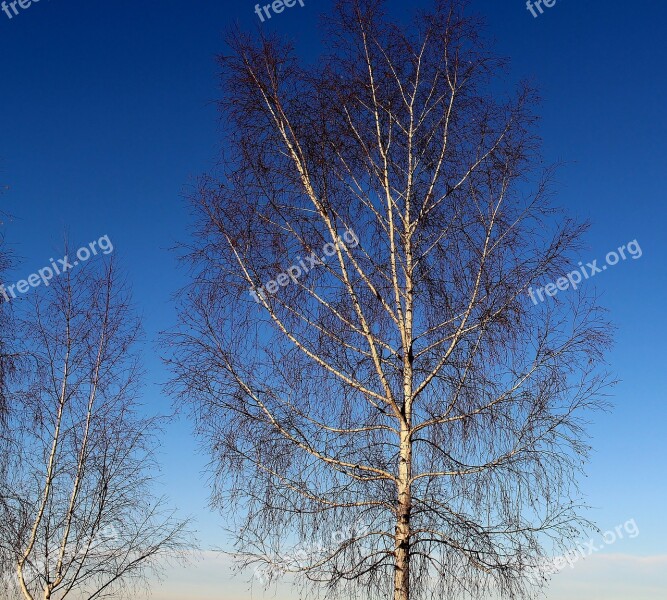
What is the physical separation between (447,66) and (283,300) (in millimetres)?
4034

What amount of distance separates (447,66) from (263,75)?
100 inches

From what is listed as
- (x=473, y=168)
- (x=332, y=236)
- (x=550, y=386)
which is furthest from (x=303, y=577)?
(x=473, y=168)

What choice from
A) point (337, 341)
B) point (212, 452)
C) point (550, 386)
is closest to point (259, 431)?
point (212, 452)

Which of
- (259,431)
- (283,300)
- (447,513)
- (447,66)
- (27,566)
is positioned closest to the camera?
(447,513)

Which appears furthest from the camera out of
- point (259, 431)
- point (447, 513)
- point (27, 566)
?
point (27, 566)

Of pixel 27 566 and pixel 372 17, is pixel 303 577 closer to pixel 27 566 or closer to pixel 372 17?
pixel 27 566

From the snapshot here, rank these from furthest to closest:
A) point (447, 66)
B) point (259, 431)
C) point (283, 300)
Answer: point (447, 66) < point (283, 300) < point (259, 431)

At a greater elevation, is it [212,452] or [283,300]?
[283,300]

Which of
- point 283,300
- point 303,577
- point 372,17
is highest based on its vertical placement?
point 372,17

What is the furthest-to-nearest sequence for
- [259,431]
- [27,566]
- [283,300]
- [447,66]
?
1. [27,566]
2. [447,66]
3. [283,300]
4. [259,431]

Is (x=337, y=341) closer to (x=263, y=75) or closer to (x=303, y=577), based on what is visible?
(x=303, y=577)

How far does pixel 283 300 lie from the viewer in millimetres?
9320

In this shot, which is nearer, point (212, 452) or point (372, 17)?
point (212, 452)

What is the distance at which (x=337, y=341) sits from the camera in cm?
903
